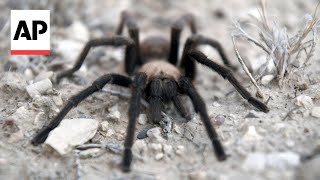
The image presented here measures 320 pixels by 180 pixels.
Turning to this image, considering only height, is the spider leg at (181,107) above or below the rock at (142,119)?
above

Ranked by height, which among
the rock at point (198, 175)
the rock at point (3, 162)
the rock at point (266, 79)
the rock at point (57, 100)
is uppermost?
the rock at point (266, 79)

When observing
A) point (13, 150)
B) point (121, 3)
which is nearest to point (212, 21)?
point (121, 3)

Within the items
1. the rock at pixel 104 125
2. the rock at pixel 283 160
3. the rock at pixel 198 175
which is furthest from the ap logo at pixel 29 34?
the rock at pixel 283 160

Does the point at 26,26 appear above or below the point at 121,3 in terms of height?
below

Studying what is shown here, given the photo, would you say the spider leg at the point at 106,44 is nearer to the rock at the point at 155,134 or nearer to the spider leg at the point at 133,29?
the spider leg at the point at 133,29

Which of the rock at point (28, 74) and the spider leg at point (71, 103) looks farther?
the rock at point (28, 74)

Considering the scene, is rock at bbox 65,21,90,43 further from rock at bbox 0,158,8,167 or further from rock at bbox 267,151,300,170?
rock at bbox 267,151,300,170

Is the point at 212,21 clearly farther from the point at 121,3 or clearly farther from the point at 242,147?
the point at 242,147

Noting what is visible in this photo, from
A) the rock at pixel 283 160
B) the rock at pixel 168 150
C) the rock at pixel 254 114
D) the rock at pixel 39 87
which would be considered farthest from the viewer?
the rock at pixel 39 87
